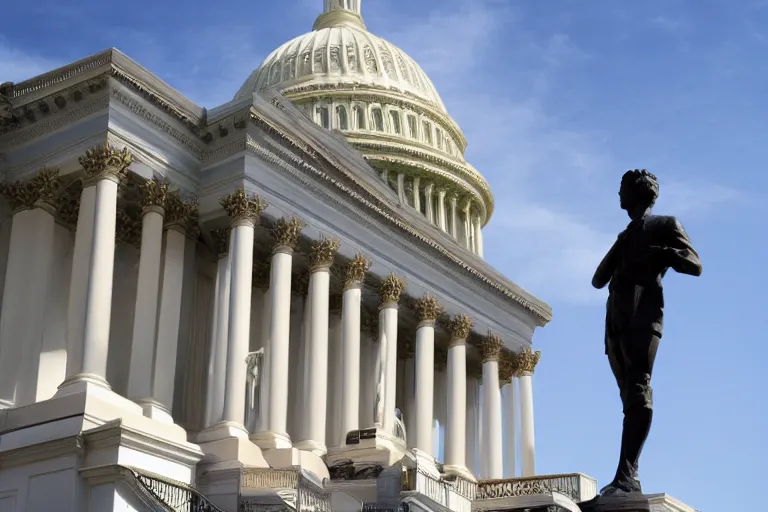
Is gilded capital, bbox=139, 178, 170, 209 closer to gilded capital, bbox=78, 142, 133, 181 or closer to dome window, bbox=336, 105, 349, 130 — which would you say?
gilded capital, bbox=78, 142, 133, 181

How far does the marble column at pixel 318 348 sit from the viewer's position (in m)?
36.3

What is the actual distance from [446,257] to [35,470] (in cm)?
2022

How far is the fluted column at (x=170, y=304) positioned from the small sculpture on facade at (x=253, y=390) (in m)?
2.23

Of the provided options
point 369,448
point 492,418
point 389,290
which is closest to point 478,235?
point 492,418

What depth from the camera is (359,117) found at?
67562 mm

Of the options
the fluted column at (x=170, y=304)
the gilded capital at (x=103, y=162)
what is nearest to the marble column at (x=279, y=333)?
the fluted column at (x=170, y=304)

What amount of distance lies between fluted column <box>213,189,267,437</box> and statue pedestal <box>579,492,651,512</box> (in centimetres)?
2280

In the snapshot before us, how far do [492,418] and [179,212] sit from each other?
17118mm

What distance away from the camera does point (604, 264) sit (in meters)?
11.9

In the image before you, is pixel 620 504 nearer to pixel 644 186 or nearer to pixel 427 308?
pixel 644 186

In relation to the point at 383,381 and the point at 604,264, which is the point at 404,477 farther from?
the point at 604,264

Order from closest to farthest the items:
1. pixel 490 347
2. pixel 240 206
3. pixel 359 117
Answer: pixel 240 206
pixel 490 347
pixel 359 117

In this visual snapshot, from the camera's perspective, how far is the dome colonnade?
32156mm

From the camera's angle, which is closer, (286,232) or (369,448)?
(369,448)
